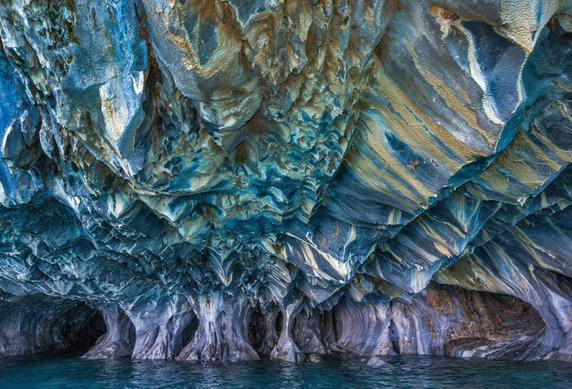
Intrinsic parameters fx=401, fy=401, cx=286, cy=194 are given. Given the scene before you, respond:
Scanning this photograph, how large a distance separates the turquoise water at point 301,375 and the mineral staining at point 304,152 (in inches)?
52.7

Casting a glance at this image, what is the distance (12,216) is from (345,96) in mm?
8964

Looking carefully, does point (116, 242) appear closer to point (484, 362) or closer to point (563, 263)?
point (484, 362)

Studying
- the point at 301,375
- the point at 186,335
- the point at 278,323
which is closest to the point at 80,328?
the point at 186,335

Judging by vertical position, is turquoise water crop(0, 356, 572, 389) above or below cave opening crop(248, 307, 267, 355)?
below

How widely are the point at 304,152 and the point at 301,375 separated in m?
7.63

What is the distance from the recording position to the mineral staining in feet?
18.6

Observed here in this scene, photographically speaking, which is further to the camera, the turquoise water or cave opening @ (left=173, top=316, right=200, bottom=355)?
cave opening @ (left=173, top=316, right=200, bottom=355)

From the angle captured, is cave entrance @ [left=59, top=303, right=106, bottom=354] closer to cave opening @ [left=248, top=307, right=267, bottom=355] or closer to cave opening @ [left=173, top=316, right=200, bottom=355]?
cave opening @ [left=173, top=316, right=200, bottom=355]

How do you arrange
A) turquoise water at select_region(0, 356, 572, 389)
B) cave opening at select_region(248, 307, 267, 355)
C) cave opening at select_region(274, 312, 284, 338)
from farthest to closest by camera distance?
1. cave opening at select_region(274, 312, 284, 338)
2. cave opening at select_region(248, 307, 267, 355)
3. turquoise water at select_region(0, 356, 572, 389)

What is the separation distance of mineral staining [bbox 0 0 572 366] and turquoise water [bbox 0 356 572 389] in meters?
1.34

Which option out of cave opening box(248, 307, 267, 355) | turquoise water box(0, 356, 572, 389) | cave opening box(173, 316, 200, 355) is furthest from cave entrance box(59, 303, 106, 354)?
cave opening box(248, 307, 267, 355)

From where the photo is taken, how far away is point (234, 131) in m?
7.15

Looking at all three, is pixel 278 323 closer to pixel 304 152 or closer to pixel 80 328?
pixel 304 152

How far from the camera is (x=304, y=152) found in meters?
7.91
